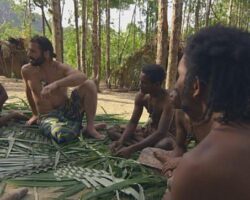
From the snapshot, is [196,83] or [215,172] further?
[196,83]

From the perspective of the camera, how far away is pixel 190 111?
1360 mm

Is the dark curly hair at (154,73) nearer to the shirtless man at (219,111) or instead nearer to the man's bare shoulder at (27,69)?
the man's bare shoulder at (27,69)

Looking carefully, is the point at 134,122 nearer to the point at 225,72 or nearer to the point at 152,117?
the point at 152,117

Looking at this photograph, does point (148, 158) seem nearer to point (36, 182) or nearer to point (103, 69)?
point (36, 182)

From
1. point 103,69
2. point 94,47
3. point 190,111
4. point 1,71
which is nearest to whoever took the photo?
point 190,111

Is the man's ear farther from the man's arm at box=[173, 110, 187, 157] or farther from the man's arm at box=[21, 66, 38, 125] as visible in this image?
the man's arm at box=[21, 66, 38, 125]

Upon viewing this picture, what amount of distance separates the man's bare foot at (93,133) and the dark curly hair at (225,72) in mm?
3181

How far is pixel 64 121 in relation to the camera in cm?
436

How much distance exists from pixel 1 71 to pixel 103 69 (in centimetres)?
600

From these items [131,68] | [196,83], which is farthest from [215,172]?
[131,68]

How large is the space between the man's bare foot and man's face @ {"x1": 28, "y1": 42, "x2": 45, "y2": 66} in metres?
0.94

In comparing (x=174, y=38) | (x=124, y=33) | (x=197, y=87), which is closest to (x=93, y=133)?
(x=174, y=38)

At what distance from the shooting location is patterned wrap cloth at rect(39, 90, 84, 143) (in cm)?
408

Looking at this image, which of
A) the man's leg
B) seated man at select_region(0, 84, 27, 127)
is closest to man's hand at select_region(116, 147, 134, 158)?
the man's leg
